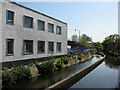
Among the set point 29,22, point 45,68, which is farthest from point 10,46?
point 45,68

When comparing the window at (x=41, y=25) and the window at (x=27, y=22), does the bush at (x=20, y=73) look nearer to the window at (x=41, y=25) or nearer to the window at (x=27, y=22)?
the window at (x=27, y=22)

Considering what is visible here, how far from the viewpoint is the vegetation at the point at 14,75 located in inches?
349

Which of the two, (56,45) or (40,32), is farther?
(56,45)

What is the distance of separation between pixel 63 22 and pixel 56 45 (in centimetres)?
550

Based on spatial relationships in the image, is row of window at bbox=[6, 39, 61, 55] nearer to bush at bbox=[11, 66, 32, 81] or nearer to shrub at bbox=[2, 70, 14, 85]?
bush at bbox=[11, 66, 32, 81]

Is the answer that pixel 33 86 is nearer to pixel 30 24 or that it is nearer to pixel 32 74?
pixel 32 74

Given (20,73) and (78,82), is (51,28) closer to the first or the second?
(20,73)

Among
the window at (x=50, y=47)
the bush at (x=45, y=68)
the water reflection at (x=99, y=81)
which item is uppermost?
the window at (x=50, y=47)

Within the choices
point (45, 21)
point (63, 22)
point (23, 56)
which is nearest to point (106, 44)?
point (63, 22)

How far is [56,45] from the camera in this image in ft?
69.1

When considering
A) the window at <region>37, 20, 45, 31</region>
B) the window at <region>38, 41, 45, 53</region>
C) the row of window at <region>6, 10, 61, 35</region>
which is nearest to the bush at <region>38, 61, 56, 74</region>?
the window at <region>38, 41, 45, 53</region>

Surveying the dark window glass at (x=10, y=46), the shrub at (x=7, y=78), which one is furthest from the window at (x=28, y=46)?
the shrub at (x=7, y=78)

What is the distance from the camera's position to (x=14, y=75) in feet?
31.2

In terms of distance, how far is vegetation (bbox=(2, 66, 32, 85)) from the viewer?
8867 millimetres
